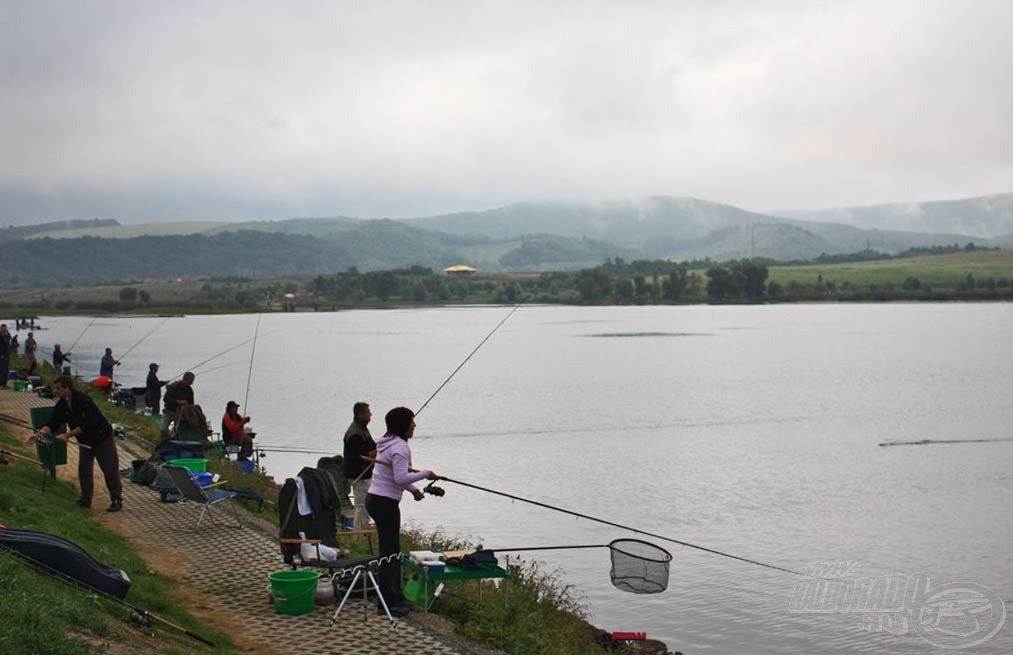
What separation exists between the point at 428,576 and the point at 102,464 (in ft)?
18.8

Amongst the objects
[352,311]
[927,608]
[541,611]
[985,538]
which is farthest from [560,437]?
[352,311]

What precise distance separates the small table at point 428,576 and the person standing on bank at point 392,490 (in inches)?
12.5

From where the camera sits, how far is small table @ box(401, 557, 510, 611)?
Result: 1005 cm

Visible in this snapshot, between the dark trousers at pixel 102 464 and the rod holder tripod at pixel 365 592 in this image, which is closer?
the rod holder tripod at pixel 365 592

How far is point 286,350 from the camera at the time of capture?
85.7 meters

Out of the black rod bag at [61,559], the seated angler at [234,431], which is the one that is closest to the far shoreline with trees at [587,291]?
the seated angler at [234,431]

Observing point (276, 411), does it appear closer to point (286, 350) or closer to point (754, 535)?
point (754, 535)

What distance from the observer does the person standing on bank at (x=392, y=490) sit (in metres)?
9.41

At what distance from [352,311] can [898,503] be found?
567 ft

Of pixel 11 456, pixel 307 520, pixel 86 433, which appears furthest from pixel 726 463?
pixel 307 520

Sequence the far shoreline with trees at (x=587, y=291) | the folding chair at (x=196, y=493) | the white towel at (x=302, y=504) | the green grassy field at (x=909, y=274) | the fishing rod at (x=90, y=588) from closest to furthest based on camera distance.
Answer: the fishing rod at (x=90, y=588) → the white towel at (x=302, y=504) → the folding chair at (x=196, y=493) → the far shoreline with trees at (x=587, y=291) → the green grassy field at (x=909, y=274)

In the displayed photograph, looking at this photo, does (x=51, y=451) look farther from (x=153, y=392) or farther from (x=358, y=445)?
(x=153, y=392)

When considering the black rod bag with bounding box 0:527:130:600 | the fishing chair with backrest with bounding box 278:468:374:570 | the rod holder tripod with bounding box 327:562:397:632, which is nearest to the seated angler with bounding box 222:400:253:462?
the fishing chair with backrest with bounding box 278:468:374:570

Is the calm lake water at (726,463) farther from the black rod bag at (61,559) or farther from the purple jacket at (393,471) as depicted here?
the black rod bag at (61,559)
